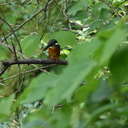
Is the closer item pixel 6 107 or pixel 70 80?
pixel 70 80

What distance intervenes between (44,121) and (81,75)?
111 mm

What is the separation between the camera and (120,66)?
48 cm

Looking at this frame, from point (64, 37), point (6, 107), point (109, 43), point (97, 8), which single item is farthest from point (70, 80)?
point (97, 8)

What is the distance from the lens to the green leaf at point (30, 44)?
1.65m

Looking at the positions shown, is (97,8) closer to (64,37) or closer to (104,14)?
(104,14)

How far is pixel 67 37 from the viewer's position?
5.51 ft

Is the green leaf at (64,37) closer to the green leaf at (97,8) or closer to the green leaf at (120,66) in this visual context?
the green leaf at (97,8)

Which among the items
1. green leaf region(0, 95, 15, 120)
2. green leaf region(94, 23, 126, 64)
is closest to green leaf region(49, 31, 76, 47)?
green leaf region(0, 95, 15, 120)

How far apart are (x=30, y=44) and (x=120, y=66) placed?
126cm

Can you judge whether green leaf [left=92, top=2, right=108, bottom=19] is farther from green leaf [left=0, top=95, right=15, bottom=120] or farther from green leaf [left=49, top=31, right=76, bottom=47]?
green leaf [left=0, top=95, right=15, bottom=120]

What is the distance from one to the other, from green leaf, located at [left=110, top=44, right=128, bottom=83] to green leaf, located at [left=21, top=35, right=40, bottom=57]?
1.17m

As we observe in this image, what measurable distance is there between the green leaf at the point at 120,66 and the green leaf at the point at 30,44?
3.84 ft

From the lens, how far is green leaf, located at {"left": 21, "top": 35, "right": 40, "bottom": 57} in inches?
64.9

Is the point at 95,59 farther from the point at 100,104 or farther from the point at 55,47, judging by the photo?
the point at 55,47
